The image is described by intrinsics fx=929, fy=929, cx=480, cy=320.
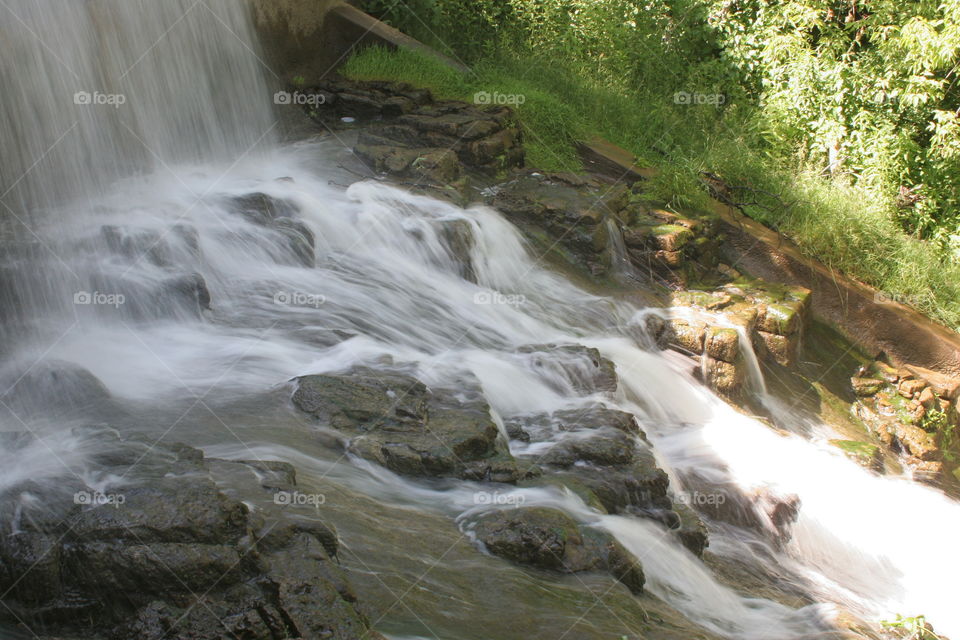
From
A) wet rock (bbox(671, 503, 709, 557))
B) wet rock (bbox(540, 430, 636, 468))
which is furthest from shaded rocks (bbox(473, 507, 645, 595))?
wet rock (bbox(540, 430, 636, 468))

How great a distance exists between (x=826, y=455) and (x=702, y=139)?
5.28 meters

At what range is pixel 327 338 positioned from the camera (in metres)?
5.71

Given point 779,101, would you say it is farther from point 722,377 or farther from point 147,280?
point 147,280

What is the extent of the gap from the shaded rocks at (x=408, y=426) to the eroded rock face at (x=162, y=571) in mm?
1230

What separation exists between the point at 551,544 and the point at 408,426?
111 cm

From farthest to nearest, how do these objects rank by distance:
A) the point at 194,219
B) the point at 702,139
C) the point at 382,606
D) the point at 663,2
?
the point at 663,2 → the point at 702,139 → the point at 194,219 → the point at 382,606

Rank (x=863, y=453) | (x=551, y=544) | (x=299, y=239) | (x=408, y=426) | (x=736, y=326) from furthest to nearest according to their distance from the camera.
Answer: (x=736, y=326) → (x=863, y=453) → (x=299, y=239) → (x=408, y=426) → (x=551, y=544)

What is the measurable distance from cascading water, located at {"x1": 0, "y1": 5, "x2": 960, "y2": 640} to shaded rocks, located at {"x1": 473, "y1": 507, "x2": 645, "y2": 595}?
0.45ft

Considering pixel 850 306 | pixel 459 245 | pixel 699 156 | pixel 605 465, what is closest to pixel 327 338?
pixel 605 465

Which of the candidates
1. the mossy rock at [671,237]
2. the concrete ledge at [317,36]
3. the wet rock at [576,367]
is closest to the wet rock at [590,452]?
the wet rock at [576,367]

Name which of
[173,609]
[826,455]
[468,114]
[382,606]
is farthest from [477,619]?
[468,114]

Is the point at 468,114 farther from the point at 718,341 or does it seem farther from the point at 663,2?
the point at 663,2

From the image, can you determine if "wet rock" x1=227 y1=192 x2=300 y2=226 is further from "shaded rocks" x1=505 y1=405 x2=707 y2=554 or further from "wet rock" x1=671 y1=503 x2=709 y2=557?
"wet rock" x1=671 y1=503 x2=709 y2=557

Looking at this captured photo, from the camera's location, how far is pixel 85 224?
6.08 metres
